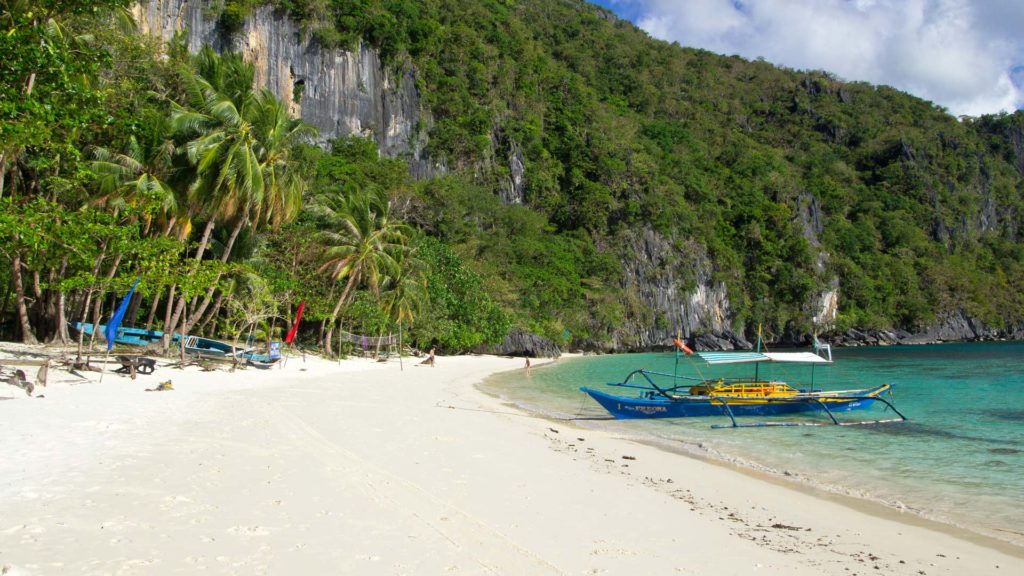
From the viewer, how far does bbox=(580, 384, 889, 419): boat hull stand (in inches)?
577

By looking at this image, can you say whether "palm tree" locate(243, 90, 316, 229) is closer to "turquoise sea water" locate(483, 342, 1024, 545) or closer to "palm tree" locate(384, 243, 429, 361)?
"palm tree" locate(384, 243, 429, 361)

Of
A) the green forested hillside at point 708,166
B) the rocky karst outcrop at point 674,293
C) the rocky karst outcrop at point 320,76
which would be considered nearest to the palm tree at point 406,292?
the green forested hillside at point 708,166

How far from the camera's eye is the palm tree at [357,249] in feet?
86.8

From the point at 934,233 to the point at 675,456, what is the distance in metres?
108

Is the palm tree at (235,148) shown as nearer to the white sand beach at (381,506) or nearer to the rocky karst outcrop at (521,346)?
the white sand beach at (381,506)

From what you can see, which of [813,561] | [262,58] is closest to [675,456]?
[813,561]

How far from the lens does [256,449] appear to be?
739cm

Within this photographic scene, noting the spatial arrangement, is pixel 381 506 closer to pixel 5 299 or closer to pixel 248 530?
pixel 248 530

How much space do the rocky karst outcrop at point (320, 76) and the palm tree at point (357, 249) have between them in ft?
91.8

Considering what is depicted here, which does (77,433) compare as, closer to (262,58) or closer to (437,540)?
(437,540)

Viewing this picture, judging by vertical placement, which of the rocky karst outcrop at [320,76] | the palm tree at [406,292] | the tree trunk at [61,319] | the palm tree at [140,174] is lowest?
the tree trunk at [61,319]

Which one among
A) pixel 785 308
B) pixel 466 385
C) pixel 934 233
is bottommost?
pixel 466 385

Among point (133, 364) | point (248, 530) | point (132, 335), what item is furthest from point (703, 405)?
point (132, 335)

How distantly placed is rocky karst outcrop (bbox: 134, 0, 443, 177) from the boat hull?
45443 mm
